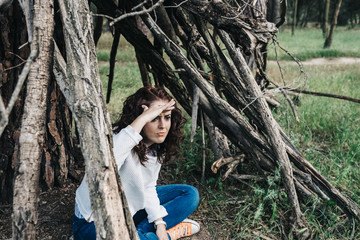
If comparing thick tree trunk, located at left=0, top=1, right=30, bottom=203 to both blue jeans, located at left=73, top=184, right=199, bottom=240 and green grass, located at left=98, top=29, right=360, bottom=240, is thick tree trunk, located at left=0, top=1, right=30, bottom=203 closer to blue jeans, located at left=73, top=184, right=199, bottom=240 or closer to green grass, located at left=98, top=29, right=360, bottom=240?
blue jeans, located at left=73, top=184, right=199, bottom=240

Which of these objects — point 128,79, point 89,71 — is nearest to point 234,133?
point 89,71

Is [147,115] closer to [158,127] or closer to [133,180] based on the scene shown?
[158,127]

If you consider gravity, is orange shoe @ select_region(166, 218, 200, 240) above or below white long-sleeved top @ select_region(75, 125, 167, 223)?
below

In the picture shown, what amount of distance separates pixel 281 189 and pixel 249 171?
1.35ft

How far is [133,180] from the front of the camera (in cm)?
199

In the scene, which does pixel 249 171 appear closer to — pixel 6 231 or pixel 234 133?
pixel 234 133

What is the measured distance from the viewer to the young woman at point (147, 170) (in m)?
1.83

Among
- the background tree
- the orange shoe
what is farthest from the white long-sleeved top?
the background tree

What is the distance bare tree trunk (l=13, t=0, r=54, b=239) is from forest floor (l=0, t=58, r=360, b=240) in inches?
44.8

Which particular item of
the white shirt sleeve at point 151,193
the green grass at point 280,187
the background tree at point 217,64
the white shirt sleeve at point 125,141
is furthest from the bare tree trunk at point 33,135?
the green grass at point 280,187

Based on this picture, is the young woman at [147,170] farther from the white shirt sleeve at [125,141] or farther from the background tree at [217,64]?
the background tree at [217,64]

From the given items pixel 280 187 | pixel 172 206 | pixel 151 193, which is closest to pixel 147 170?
pixel 151 193

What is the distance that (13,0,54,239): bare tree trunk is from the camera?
104cm

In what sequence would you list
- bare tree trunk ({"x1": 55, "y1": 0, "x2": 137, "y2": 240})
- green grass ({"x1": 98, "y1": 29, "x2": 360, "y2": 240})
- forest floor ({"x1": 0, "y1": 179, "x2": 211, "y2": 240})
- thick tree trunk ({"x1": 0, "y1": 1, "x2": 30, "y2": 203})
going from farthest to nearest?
green grass ({"x1": 98, "y1": 29, "x2": 360, "y2": 240}) < forest floor ({"x1": 0, "y1": 179, "x2": 211, "y2": 240}) < thick tree trunk ({"x1": 0, "y1": 1, "x2": 30, "y2": 203}) < bare tree trunk ({"x1": 55, "y1": 0, "x2": 137, "y2": 240})
